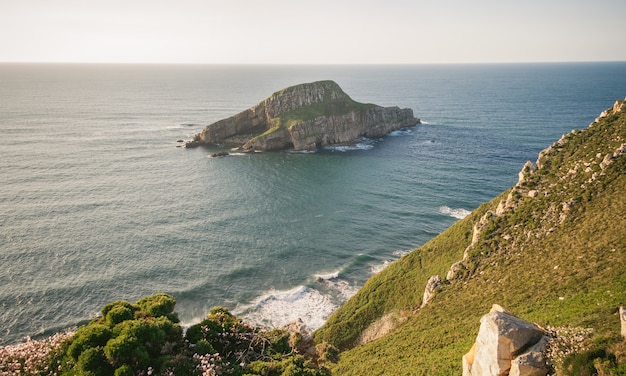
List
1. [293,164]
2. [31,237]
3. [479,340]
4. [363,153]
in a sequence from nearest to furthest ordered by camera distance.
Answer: [479,340] → [31,237] → [293,164] → [363,153]

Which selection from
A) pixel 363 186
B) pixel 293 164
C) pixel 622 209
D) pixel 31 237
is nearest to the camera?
pixel 622 209

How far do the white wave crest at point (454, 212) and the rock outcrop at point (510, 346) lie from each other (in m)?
59.4

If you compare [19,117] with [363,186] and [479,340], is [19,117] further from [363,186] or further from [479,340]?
[479,340]

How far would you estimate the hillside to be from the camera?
2973 cm

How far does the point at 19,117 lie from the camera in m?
171

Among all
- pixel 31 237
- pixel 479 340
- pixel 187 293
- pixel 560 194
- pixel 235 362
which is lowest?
pixel 187 293

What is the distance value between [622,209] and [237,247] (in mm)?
55530

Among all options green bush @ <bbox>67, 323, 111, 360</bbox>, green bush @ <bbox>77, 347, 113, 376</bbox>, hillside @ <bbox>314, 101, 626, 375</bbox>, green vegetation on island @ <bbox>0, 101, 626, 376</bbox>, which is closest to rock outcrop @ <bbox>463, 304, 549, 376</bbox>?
green vegetation on island @ <bbox>0, 101, 626, 376</bbox>

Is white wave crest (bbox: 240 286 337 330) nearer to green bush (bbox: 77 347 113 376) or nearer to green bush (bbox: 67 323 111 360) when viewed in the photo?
green bush (bbox: 67 323 111 360)

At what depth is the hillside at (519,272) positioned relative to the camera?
97.6 feet

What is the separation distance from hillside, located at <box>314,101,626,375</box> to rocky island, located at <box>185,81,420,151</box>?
3669 inches

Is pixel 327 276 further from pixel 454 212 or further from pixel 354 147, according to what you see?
pixel 354 147

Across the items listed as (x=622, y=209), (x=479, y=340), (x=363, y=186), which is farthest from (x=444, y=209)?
(x=479, y=340)

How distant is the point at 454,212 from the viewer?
264 feet
